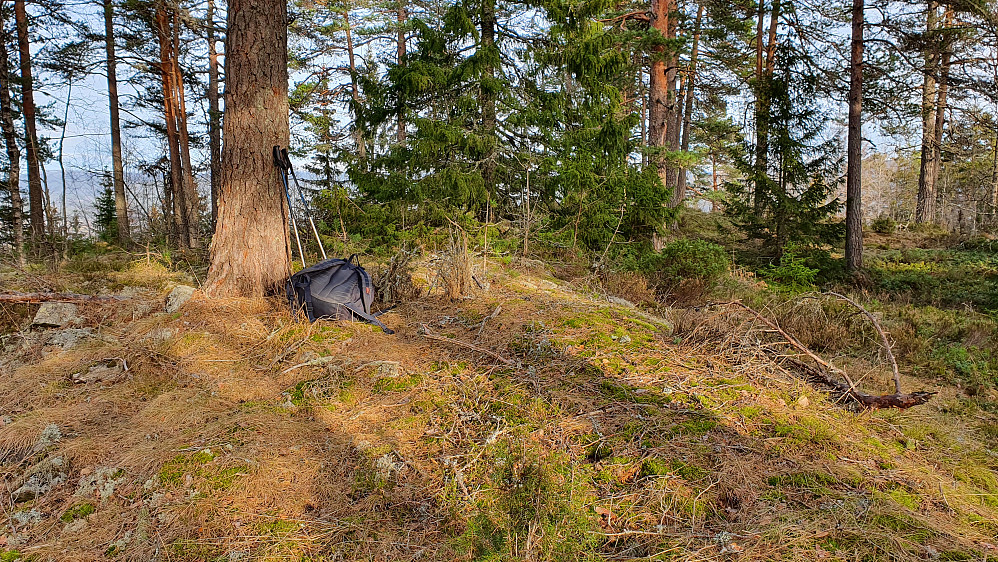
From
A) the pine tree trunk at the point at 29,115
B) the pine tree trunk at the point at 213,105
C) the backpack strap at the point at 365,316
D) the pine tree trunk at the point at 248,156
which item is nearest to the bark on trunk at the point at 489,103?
the pine tree trunk at the point at 248,156

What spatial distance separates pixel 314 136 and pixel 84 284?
11.8 meters

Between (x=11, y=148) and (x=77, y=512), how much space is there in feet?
33.8

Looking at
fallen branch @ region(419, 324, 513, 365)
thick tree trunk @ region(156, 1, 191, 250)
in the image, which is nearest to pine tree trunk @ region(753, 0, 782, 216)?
fallen branch @ region(419, 324, 513, 365)

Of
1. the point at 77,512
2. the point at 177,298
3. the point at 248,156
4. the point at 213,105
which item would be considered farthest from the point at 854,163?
the point at 213,105

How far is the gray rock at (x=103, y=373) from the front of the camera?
9.50ft

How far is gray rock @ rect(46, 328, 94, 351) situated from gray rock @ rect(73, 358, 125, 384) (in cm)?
54

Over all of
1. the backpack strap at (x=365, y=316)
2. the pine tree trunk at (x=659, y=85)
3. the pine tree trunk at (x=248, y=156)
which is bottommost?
the backpack strap at (x=365, y=316)

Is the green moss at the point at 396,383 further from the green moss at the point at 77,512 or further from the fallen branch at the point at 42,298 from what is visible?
the fallen branch at the point at 42,298

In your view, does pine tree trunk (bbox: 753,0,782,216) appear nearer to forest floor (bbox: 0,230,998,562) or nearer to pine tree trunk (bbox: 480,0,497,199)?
pine tree trunk (bbox: 480,0,497,199)

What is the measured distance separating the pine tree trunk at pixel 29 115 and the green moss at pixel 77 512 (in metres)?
10.6

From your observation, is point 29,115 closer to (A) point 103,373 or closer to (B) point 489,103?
(B) point 489,103

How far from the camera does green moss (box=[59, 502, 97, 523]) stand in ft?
6.00

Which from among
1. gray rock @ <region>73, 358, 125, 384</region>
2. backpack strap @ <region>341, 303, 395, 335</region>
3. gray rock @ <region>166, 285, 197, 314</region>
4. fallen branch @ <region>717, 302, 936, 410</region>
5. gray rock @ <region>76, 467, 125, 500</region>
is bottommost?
gray rock @ <region>76, 467, 125, 500</region>

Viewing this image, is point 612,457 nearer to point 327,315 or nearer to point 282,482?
point 282,482
